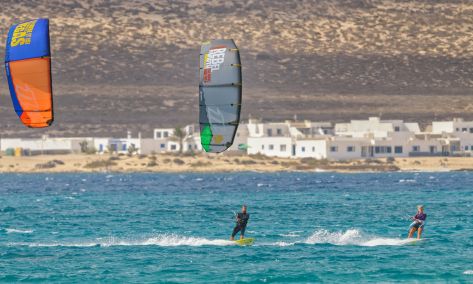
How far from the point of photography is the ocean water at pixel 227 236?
135 feet

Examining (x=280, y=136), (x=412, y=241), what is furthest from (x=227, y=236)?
(x=280, y=136)

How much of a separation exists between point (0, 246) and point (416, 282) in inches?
754

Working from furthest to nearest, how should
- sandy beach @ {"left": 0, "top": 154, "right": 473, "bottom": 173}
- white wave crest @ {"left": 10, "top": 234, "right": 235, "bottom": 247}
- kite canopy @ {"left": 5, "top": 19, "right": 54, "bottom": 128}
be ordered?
sandy beach @ {"left": 0, "top": 154, "right": 473, "bottom": 173} → white wave crest @ {"left": 10, "top": 234, "right": 235, "bottom": 247} → kite canopy @ {"left": 5, "top": 19, "right": 54, "bottom": 128}

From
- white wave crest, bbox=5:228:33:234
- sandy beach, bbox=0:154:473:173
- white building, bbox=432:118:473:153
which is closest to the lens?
white wave crest, bbox=5:228:33:234

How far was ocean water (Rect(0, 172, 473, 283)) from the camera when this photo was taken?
135 feet

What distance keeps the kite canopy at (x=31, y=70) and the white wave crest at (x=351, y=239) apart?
46.0 ft

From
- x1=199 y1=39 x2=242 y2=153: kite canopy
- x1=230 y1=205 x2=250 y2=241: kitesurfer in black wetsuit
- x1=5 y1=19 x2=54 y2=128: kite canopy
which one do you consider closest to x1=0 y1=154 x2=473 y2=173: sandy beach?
x1=230 y1=205 x2=250 y2=241: kitesurfer in black wetsuit

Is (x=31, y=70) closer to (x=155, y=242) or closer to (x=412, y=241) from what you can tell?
(x=155, y=242)

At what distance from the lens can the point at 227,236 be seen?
53.3 m

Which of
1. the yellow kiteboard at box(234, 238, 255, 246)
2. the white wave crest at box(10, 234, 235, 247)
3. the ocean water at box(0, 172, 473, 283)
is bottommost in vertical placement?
the ocean water at box(0, 172, 473, 283)

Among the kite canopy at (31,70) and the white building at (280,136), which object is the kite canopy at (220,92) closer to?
the kite canopy at (31,70)

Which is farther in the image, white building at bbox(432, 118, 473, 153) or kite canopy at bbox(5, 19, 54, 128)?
white building at bbox(432, 118, 473, 153)

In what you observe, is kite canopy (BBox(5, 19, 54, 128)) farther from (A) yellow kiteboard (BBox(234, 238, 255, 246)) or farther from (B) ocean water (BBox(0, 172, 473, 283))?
(A) yellow kiteboard (BBox(234, 238, 255, 246))

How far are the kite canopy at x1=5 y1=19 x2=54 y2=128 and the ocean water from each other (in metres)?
5.39
